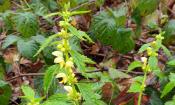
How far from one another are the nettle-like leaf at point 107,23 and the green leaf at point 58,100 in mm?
796

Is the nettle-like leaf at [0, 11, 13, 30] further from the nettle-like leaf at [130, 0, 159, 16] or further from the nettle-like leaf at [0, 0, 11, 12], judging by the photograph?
the nettle-like leaf at [130, 0, 159, 16]

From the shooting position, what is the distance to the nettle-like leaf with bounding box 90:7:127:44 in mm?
2152

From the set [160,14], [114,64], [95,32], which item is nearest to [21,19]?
[95,32]

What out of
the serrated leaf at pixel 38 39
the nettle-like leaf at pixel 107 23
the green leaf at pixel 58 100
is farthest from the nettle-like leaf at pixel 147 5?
the green leaf at pixel 58 100

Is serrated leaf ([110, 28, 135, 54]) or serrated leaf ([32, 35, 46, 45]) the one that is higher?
serrated leaf ([32, 35, 46, 45])

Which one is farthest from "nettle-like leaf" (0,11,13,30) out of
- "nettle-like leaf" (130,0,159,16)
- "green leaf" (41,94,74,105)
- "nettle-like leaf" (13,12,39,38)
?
"green leaf" (41,94,74,105)

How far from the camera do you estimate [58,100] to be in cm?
133

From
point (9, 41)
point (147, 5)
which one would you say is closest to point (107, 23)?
point (147, 5)

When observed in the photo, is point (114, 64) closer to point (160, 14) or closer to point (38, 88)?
point (160, 14)

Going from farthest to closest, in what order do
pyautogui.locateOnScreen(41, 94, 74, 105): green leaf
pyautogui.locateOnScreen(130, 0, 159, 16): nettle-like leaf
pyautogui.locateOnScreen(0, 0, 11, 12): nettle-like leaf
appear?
pyautogui.locateOnScreen(0, 0, 11, 12): nettle-like leaf
pyautogui.locateOnScreen(130, 0, 159, 16): nettle-like leaf
pyautogui.locateOnScreen(41, 94, 74, 105): green leaf

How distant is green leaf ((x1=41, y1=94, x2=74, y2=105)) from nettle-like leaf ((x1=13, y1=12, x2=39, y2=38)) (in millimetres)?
657

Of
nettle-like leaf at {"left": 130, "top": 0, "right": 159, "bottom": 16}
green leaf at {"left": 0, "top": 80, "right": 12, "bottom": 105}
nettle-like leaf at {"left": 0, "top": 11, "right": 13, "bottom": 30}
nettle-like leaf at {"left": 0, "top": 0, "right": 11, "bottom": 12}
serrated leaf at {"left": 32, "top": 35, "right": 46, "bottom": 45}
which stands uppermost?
nettle-like leaf at {"left": 0, "top": 0, "right": 11, "bottom": 12}

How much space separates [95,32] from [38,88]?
421 mm

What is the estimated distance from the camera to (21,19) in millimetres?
2004
